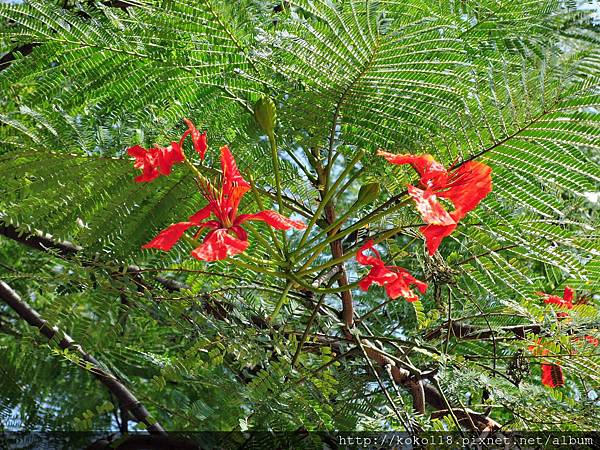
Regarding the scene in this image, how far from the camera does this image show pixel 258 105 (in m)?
1.01

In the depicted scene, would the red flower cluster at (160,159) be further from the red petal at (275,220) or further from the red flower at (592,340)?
the red flower at (592,340)

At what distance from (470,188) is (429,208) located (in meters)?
0.10

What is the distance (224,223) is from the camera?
1.04m

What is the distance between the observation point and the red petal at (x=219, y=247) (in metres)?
0.89

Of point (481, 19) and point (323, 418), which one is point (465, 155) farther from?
point (323, 418)

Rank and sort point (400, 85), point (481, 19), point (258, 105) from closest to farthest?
point (258, 105)
point (400, 85)
point (481, 19)

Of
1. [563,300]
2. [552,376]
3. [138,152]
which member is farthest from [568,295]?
[138,152]

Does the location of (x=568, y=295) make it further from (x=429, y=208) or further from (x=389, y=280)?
(x=429, y=208)

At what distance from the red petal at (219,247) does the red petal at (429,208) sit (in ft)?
0.68

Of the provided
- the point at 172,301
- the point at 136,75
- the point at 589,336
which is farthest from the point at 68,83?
the point at 589,336

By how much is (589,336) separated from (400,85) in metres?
0.57

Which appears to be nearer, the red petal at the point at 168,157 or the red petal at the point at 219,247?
the red petal at the point at 219,247

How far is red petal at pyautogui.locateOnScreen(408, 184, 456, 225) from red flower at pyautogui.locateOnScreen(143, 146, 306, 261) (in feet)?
0.51

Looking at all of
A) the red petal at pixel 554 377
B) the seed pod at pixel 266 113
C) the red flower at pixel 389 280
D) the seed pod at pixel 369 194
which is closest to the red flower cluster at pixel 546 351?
the red petal at pixel 554 377
